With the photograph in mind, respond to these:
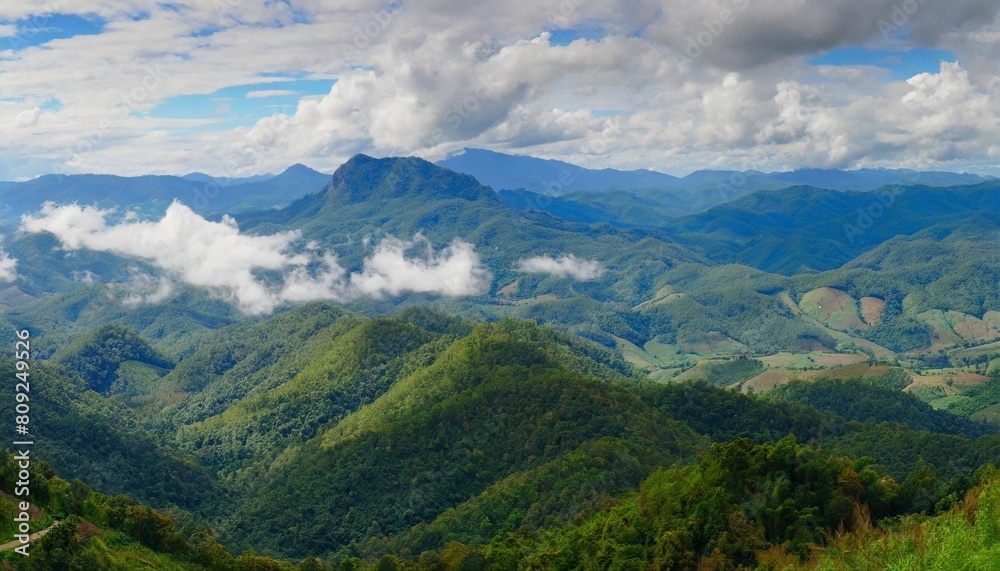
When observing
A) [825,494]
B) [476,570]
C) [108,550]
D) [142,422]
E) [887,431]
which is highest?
[825,494]

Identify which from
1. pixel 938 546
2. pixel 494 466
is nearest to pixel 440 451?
pixel 494 466

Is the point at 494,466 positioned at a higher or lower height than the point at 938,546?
lower

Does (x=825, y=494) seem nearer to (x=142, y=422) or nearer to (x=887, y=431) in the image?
(x=887, y=431)

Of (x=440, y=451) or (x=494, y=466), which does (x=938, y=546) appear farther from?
(x=440, y=451)

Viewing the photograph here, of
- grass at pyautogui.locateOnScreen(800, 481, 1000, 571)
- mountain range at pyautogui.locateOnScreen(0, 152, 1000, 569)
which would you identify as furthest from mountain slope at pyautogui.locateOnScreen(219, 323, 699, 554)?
grass at pyautogui.locateOnScreen(800, 481, 1000, 571)

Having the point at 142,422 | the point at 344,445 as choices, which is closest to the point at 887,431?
the point at 344,445

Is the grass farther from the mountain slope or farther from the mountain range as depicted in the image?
the mountain slope

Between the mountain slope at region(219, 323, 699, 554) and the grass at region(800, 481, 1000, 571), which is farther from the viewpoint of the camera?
the mountain slope at region(219, 323, 699, 554)

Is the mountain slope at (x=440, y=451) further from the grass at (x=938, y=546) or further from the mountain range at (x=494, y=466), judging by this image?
the grass at (x=938, y=546)

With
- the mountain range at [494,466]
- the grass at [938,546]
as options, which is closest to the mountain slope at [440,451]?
the mountain range at [494,466]

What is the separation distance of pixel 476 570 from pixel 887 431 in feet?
270

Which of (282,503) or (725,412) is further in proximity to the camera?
(725,412)

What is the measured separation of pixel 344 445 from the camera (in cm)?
11050

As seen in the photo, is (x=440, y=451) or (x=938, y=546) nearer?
(x=938, y=546)
